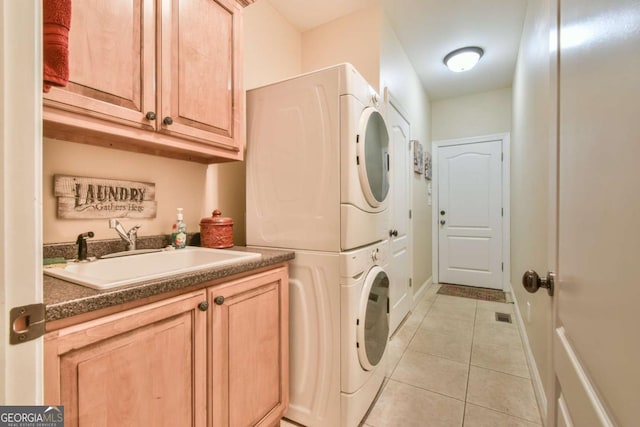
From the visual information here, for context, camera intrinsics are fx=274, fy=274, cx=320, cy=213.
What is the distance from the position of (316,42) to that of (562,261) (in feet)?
8.15

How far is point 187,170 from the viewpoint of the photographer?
158 cm

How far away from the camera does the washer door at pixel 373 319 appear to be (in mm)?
1401

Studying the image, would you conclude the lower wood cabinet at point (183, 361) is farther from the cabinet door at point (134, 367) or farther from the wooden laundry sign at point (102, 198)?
the wooden laundry sign at point (102, 198)

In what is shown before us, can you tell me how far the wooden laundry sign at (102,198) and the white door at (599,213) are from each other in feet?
5.36

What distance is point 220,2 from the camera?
1376 mm

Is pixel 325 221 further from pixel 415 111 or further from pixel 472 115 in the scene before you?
pixel 472 115

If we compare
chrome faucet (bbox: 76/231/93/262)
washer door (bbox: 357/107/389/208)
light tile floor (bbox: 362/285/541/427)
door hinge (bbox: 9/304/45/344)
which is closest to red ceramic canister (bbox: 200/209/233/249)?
chrome faucet (bbox: 76/231/93/262)

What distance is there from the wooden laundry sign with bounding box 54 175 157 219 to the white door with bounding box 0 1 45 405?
0.89 meters

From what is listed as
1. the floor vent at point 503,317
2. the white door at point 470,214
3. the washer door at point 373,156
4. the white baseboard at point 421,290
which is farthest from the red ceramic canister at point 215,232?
the white door at point 470,214

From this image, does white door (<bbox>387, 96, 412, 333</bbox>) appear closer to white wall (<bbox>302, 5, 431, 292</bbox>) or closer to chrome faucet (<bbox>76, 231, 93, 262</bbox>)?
white wall (<bbox>302, 5, 431, 292</bbox>)

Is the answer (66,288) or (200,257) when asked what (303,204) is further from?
(66,288)

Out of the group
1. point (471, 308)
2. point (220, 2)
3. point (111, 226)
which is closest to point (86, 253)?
point (111, 226)

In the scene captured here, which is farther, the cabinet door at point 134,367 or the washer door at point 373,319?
the washer door at point 373,319

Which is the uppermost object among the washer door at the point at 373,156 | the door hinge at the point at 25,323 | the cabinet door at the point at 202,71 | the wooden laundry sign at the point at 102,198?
the cabinet door at the point at 202,71
